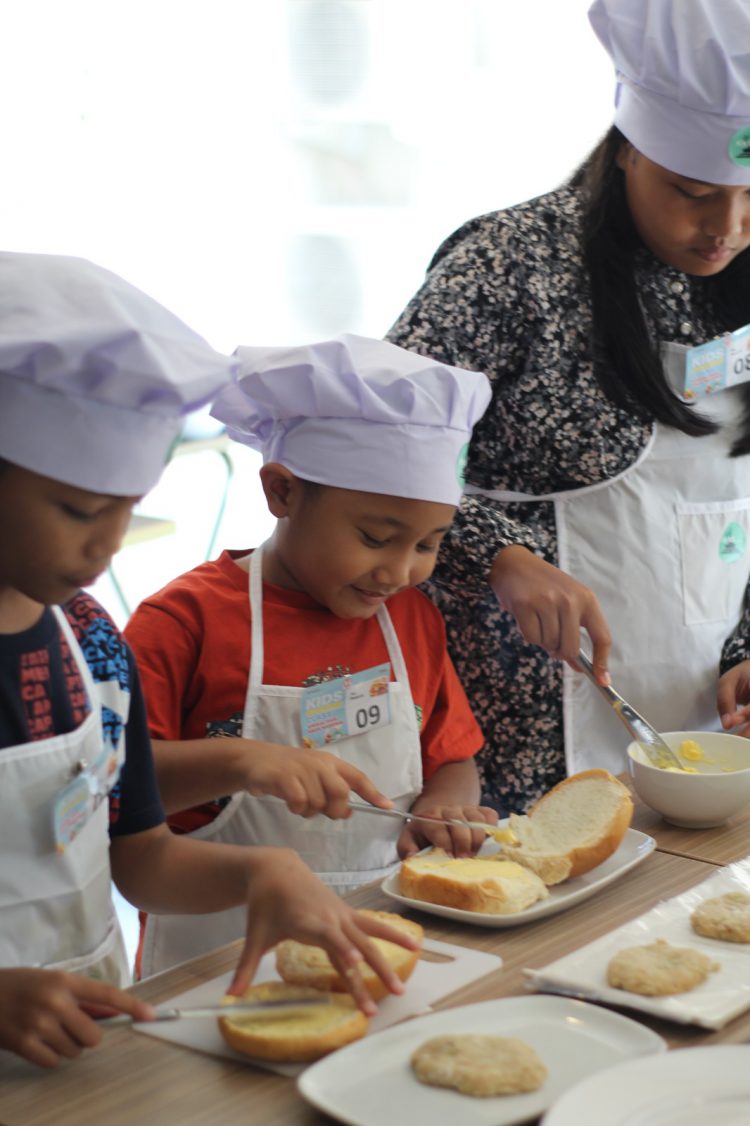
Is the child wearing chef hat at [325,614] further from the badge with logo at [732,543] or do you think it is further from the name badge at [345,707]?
the badge with logo at [732,543]

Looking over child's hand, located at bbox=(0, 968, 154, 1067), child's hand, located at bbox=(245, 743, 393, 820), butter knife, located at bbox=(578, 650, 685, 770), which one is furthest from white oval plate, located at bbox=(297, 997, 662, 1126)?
butter knife, located at bbox=(578, 650, 685, 770)

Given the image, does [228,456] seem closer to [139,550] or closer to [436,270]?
[139,550]

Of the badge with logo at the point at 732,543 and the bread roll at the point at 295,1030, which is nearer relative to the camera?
the bread roll at the point at 295,1030

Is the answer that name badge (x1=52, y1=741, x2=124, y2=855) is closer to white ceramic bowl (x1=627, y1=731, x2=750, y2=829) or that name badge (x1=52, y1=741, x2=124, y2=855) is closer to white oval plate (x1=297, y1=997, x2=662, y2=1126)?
white oval plate (x1=297, y1=997, x2=662, y2=1126)

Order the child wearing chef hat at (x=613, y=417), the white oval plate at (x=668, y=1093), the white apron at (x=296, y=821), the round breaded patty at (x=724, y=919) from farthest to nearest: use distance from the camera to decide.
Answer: the child wearing chef hat at (x=613, y=417) → the white apron at (x=296, y=821) → the round breaded patty at (x=724, y=919) → the white oval plate at (x=668, y=1093)

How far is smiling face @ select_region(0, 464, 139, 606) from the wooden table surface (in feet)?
1.08

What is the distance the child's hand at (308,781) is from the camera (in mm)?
1192

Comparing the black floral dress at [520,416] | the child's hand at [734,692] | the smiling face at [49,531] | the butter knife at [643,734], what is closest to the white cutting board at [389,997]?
the smiling face at [49,531]

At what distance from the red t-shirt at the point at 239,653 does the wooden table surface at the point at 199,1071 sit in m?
0.35

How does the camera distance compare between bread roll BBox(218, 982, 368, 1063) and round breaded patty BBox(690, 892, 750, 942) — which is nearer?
bread roll BBox(218, 982, 368, 1063)

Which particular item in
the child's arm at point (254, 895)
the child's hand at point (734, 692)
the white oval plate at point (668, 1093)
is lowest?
the child's hand at point (734, 692)

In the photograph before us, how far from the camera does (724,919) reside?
1100mm

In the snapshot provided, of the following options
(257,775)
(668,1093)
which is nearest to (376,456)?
(257,775)

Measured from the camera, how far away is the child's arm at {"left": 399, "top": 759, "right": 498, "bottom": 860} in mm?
1301
